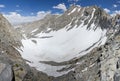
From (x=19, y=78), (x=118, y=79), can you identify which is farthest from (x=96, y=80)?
(x=19, y=78)

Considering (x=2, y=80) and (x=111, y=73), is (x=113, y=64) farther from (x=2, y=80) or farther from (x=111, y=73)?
(x=2, y=80)

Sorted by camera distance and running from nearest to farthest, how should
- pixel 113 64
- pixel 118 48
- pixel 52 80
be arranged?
pixel 113 64 → pixel 118 48 → pixel 52 80

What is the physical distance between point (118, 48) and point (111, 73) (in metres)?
9.85

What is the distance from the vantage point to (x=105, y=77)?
47438 millimetres

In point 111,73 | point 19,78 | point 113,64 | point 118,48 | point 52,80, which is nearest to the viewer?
point 111,73

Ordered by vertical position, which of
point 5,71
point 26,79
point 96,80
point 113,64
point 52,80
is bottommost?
point 52,80

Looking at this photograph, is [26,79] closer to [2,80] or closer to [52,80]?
[52,80]

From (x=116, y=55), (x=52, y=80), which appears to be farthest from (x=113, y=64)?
(x=52, y=80)

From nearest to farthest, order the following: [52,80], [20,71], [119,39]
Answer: [119,39] < [20,71] < [52,80]

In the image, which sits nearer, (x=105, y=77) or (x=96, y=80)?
(x=105, y=77)

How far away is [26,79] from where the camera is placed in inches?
3925

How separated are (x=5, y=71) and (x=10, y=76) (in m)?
0.69

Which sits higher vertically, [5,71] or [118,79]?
[5,71]

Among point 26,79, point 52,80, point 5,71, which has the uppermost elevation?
point 5,71
